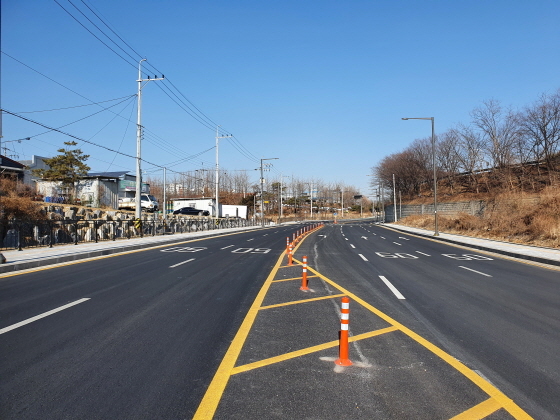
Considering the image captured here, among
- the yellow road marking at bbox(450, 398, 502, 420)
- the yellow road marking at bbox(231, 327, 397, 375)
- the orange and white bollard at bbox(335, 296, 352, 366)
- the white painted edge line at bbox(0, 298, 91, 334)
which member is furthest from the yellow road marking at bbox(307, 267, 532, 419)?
the white painted edge line at bbox(0, 298, 91, 334)

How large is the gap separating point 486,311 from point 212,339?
5252 mm

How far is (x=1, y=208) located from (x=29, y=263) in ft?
46.4

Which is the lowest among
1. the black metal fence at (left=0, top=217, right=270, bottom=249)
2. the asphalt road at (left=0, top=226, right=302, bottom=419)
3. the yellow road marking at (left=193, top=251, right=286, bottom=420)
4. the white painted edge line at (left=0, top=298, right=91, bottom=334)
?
the yellow road marking at (left=193, top=251, right=286, bottom=420)

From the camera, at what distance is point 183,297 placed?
8453 mm

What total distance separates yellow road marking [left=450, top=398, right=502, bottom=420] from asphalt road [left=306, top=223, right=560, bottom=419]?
0.27 meters

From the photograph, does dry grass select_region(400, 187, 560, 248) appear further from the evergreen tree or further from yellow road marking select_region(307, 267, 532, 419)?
the evergreen tree

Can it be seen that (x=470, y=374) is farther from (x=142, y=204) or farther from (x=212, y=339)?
(x=142, y=204)

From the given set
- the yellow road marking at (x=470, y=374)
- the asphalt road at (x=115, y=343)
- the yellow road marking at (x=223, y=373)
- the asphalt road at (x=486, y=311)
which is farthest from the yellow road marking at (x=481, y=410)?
the asphalt road at (x=115, y=343)

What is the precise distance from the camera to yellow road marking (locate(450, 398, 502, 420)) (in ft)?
11.6

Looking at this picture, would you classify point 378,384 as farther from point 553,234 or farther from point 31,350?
point 553,234

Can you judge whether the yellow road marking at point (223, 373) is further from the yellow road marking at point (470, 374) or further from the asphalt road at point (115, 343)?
the yellow road marking at point (470, 374)

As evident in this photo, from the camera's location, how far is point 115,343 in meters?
5.41

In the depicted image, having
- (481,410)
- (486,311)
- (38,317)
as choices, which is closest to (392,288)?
(486,311)

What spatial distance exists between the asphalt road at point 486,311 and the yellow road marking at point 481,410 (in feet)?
0.90
